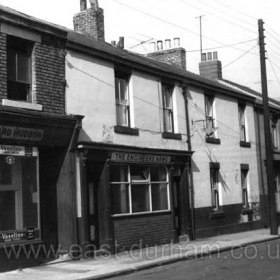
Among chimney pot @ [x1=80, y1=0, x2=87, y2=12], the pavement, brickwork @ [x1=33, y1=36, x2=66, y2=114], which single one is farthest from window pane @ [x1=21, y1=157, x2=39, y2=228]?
chimney pot @ [x1=80, y1=0, x2=87, y2=12]

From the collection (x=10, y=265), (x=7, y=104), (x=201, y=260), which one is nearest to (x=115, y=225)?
(x=201, y=260)

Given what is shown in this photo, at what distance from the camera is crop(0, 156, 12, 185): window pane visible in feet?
40.2

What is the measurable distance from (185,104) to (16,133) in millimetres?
8566

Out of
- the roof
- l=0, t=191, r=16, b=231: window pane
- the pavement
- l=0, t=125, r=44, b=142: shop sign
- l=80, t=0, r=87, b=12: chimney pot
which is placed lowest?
the pavement

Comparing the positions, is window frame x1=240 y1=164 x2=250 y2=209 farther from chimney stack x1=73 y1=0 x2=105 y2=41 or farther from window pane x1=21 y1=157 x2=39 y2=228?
window pane x1=21 y1=157 x2=39 y2=228

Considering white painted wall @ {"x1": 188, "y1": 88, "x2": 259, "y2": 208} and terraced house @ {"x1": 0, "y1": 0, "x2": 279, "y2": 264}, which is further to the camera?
white painted wall @ {"x1": 188, "y1": 88, "x2": 259, "y2": 208}

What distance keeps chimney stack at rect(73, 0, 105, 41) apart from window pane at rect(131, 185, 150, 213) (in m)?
6.93

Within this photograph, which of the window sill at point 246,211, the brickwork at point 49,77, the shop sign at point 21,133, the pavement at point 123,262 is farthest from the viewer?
the window sill at point 246,211

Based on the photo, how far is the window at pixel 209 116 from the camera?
20.7m

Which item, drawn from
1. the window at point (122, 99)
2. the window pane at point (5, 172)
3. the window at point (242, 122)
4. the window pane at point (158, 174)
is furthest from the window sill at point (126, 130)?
the window at point (242, 122)

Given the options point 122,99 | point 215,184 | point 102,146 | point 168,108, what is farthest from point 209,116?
point 102,146

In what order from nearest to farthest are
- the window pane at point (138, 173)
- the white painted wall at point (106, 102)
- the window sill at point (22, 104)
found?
the window sill at point (22, 104), the white painted wall at point (106, 102), the window pane at point (138, 173)

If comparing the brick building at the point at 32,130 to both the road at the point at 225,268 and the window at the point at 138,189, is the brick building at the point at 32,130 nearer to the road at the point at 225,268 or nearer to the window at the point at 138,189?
the window at the point at 138,189

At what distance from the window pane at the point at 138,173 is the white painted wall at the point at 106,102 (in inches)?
29.3
